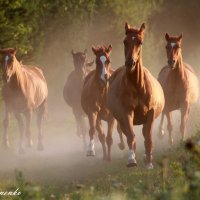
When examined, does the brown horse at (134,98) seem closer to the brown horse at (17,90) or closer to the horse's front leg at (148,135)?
the horse's front leg at (148,135)

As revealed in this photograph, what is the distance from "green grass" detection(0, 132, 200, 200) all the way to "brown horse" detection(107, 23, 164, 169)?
60 centimetres

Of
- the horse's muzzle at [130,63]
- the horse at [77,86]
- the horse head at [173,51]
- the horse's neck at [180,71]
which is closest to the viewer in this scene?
the horse's muzzle at [130,63]

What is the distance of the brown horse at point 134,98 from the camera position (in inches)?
571

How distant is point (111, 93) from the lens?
1584 cm

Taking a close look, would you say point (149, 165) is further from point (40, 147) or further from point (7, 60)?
point (40, 147)

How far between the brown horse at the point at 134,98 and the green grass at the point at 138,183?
604 mm

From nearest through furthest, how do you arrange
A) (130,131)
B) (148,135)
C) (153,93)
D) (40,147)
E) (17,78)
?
(130,131)
(153,93)
(148,135)
(17,78)
(40,147)

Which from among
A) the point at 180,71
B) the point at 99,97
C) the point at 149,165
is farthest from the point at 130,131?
the point at 180,71

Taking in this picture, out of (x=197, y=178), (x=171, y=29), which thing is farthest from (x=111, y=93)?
(x=171, y=29)

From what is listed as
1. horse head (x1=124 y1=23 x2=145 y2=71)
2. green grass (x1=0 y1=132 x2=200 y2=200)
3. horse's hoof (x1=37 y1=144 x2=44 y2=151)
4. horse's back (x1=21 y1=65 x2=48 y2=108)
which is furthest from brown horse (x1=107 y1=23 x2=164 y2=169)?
horse's back (x1=21 y1=65 x2=48 y2=108)

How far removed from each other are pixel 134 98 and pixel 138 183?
27.4ft

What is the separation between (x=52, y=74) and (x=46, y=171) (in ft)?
53.7

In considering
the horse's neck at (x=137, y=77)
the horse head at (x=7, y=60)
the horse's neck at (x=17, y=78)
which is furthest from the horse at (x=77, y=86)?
the horse's neck at (x=137, y=77)

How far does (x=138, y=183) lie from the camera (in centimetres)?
671
